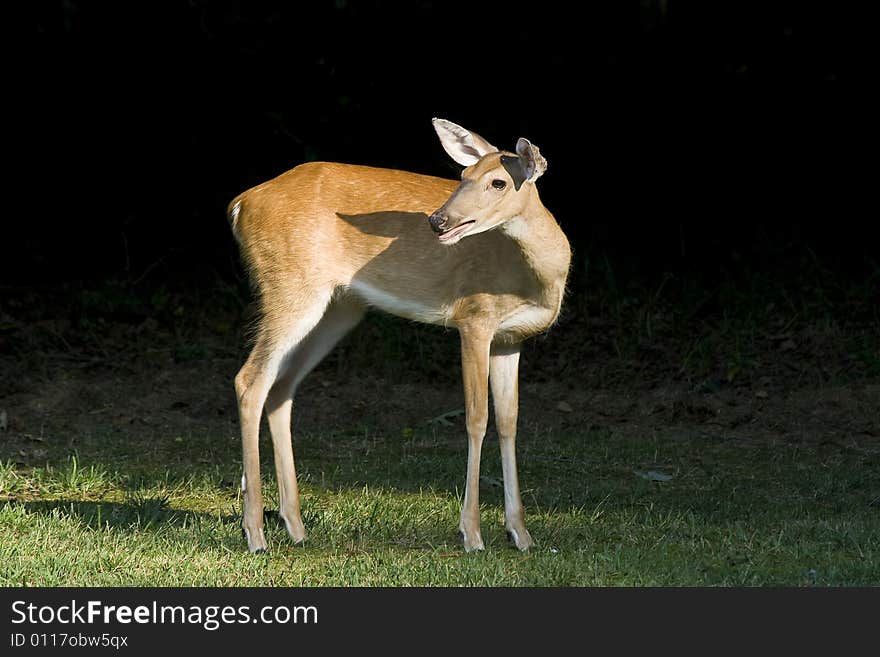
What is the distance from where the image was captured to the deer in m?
6.01

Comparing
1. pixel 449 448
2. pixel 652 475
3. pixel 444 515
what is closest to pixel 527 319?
pixel 444 515

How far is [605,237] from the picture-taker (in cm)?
1162

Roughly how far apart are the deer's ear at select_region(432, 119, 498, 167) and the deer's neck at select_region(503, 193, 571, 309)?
1.06 ft

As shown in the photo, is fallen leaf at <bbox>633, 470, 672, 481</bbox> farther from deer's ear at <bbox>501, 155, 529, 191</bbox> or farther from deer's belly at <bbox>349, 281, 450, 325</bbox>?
deer's ear at <bbox>501, 155, 529, 191</bbox>

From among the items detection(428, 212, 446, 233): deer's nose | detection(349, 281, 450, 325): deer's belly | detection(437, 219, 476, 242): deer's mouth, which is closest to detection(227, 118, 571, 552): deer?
detection(349, 281, 450, 325): deer's belly

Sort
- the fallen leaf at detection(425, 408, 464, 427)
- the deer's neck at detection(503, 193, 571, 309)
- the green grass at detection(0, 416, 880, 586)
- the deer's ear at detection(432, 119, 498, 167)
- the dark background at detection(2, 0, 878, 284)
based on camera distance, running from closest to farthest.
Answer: the green grass at detection(0, 416, 880, 586) < the deer's neck at detection(503, 193, 571, 309) < the deer's ear at detection(432, 119, 498, 167) < the fallen leaf at detection(425, 408, 464, 427) < the dark background at detection(2, 0, 878, 284)

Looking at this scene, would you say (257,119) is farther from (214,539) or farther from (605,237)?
(214,539)

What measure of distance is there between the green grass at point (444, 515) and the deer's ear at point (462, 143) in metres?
1.61

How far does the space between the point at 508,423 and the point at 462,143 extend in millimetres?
1222

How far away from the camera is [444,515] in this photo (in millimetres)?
6535

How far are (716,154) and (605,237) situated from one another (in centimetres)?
116

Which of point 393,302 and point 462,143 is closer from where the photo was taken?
point 462,143

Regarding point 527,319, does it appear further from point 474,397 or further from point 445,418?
point 445,418

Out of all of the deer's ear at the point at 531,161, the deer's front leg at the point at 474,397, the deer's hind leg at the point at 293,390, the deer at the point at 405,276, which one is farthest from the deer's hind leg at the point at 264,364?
the deer's ear at the point at 531,161
